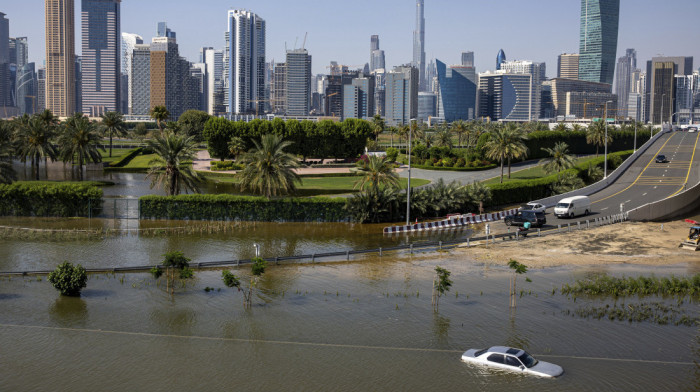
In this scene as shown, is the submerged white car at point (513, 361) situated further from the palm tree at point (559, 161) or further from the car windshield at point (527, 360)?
the palm tree at point (559, 161)

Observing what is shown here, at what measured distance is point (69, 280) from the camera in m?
32.8

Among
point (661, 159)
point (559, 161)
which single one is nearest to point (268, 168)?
point (559, 161)

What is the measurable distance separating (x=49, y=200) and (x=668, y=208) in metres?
52.5

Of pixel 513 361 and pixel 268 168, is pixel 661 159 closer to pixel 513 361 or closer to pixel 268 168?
pixel 268 168

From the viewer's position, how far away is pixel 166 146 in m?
56.8

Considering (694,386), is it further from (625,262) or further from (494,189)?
(494,189)

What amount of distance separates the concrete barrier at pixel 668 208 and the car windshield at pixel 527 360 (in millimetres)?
37813

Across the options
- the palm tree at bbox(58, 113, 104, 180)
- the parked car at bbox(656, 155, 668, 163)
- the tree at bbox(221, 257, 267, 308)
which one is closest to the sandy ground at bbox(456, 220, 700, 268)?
the tree at bbox(221, 257, 267, 308)

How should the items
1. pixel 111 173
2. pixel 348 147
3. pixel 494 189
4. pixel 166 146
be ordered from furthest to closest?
pixel 348 147, pixel 111 173, pixel 494 189, pixel 166 146

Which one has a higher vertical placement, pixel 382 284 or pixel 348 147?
pixel 348 147

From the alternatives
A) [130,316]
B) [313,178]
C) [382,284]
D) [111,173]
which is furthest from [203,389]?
[111,173]

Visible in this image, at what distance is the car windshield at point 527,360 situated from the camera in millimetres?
24406

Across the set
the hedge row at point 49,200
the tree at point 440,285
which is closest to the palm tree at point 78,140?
the hedge row at point 49,200

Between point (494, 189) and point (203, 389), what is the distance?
154ft
